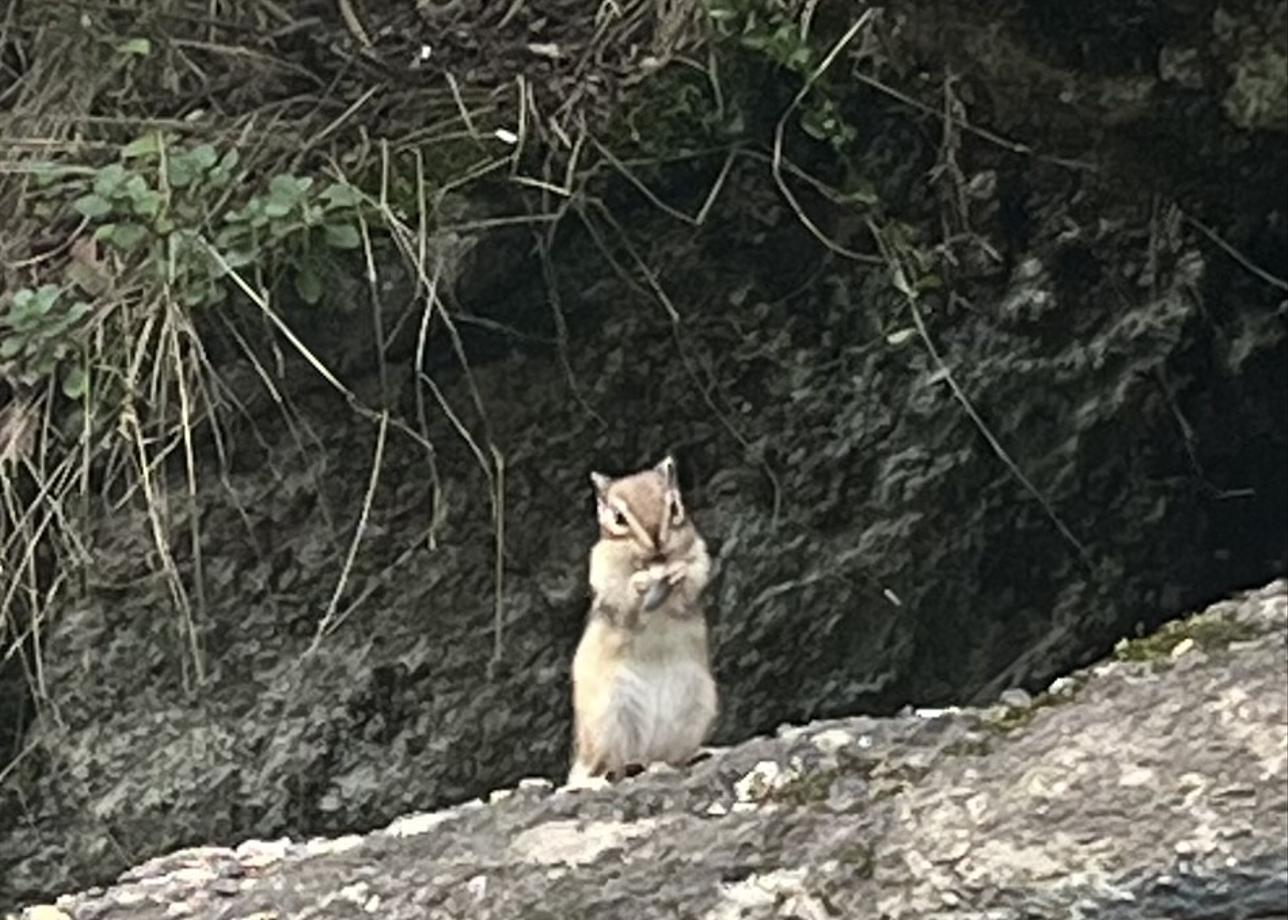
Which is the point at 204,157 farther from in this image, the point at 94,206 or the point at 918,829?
the point at 918,829

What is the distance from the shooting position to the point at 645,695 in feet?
11.0

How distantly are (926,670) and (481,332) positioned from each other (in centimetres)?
81

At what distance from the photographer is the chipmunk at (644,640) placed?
10.9 feet

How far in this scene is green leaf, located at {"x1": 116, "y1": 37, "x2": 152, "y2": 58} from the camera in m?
3.87

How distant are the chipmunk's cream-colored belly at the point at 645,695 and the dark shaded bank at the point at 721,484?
1.16 ft

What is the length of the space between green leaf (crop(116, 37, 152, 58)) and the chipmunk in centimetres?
Answer: 104

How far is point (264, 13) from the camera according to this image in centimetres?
392

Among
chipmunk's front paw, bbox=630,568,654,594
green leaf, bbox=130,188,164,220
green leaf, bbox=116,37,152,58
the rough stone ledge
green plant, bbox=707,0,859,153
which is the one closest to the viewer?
the rough stone ledge

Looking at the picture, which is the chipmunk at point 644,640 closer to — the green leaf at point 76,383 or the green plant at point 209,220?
the green plant at point 209,220

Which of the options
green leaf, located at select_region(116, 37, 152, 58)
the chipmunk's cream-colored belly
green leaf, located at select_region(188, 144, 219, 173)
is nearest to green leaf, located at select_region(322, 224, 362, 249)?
green leaf, located at select_region(188, 144, 219, 173)

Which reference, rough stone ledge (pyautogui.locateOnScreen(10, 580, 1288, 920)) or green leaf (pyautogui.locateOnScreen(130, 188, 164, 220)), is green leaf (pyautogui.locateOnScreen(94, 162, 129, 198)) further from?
rough stone ledge (pyautogui.locateOnScreen(10, 580, 1288, 920))

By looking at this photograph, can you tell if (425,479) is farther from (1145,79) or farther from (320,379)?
(1145,79)

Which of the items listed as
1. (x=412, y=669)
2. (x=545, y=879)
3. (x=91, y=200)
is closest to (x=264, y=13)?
(x=91, y=200)

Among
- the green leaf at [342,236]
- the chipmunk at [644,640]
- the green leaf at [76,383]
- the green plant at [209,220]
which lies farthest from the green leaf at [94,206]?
the chipmunk at [644,640]
